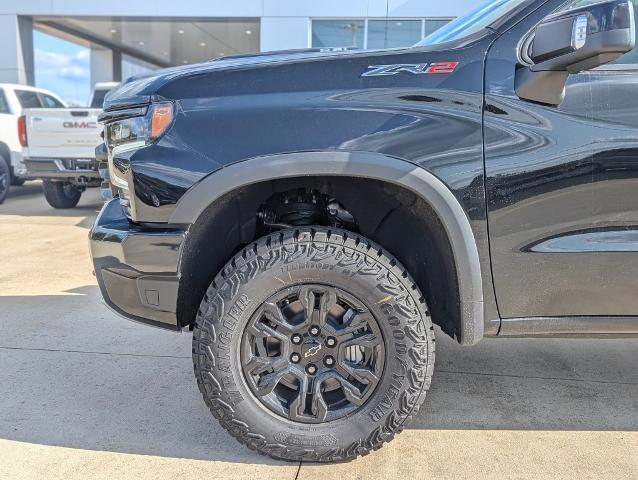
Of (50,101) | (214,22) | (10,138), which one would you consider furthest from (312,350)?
(214,22)

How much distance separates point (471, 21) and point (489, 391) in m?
1.89

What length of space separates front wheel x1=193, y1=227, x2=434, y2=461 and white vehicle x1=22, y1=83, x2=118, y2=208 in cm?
677

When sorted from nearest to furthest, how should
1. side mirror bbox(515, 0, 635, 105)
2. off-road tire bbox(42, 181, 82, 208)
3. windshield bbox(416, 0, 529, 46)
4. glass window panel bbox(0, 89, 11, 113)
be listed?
side mirror bbox(515, 0, 635, 105)
windshield bbox(416, 0, 529, 46)
off-road tire bbox(42, 181, 82, 208)
glass window panel bbox(0, 89, 11, 113)

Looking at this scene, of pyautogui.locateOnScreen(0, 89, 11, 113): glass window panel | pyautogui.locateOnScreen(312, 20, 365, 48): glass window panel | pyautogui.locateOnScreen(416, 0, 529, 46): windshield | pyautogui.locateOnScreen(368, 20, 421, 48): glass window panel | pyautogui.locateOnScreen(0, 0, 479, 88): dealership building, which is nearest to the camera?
pyautogui.locateOnScreen(416, 0, 529, 46): windshield

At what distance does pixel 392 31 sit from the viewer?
9.32m

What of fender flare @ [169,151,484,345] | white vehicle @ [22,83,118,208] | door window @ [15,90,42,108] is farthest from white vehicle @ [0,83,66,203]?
fender flare @ [169,151,484,345]

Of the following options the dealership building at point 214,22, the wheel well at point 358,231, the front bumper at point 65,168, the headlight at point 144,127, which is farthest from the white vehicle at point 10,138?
the wheel well at point 358,231

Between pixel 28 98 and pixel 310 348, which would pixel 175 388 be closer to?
pixel 310 348

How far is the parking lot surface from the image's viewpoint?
235 cm

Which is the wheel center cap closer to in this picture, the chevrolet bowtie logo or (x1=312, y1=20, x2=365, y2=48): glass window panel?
the chevrolet bowtie logo

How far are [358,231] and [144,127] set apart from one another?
3.29ft

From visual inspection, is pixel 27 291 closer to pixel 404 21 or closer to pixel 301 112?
pixel 301 112

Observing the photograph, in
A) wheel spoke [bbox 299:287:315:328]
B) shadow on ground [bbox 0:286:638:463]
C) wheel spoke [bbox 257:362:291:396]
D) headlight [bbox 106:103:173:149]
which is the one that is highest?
headlight [bbox 106:103:173:149]

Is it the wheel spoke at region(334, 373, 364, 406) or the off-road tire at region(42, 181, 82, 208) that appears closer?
the wheel spoke at region(334, 373, 364, 406)
